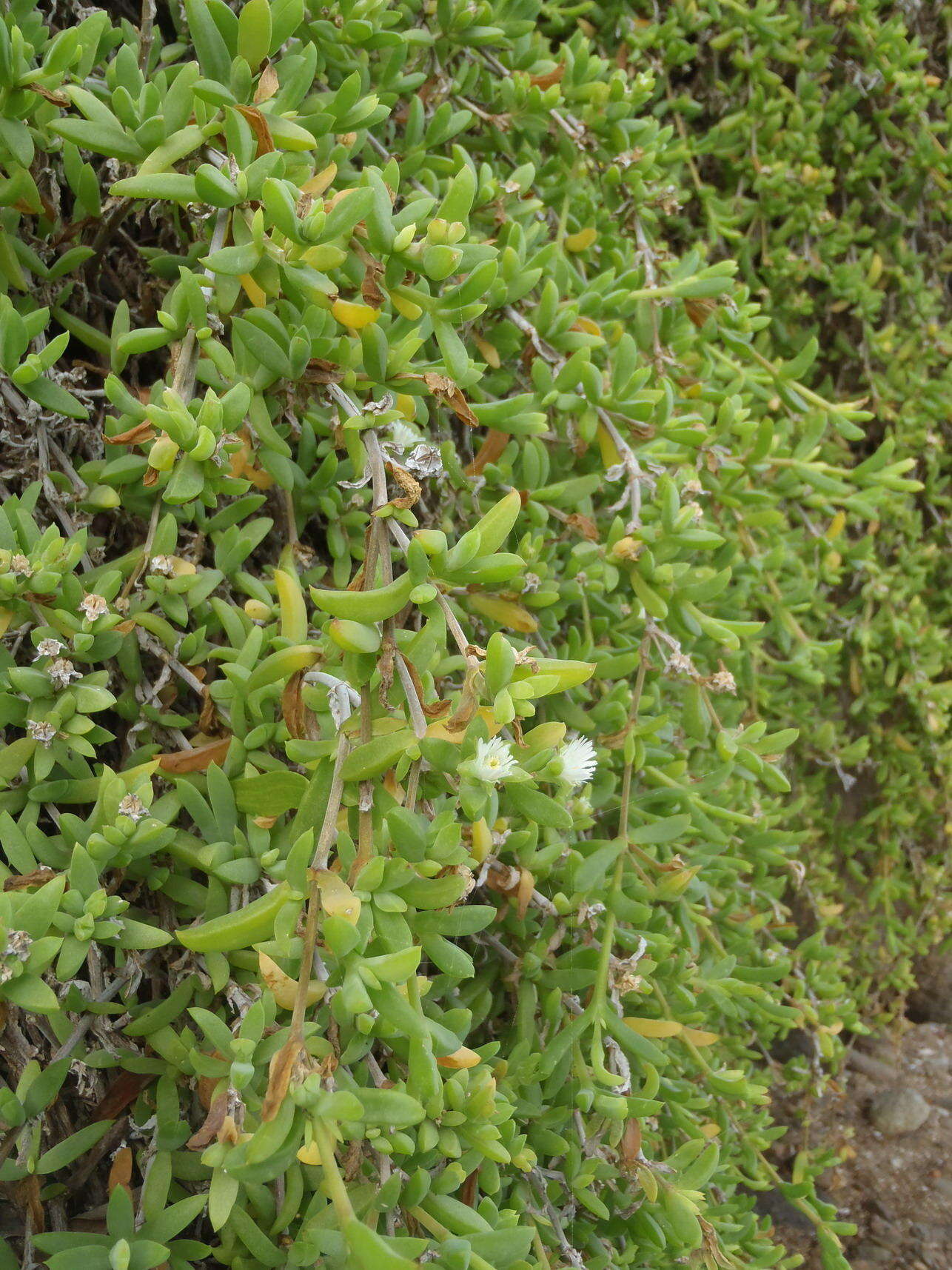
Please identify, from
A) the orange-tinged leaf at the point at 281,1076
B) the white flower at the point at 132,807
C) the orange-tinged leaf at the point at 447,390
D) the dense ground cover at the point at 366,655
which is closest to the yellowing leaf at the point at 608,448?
the dense ground cover at the point at 366,655

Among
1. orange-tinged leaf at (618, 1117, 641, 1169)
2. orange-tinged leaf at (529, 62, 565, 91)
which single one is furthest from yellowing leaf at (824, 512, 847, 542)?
orange-tinged leaf at (618, 1117, 641, 1169)

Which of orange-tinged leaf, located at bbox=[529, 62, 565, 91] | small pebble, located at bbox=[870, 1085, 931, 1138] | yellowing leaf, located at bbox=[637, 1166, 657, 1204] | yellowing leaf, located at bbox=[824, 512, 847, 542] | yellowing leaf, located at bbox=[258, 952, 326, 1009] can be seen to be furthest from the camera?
small pebble, located at bbox=[870, 1085, 931, 1138]

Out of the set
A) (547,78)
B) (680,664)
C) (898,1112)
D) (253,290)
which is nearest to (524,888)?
(680,664)

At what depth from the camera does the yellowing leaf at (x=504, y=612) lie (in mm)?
1121

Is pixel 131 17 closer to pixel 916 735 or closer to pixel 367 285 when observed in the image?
pixel 367 285

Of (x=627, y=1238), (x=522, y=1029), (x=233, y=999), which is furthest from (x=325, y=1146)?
(x=627, y=1238)

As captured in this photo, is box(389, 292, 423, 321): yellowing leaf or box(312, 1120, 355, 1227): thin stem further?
box(389, 292, 423, 321): yellowing leaf

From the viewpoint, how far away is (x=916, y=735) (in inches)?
95.7

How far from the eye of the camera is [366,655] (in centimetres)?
77

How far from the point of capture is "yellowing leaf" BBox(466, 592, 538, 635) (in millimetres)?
1121

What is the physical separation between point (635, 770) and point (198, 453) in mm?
649

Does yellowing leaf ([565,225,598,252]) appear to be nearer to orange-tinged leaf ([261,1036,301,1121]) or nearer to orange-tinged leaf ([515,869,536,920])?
orange-tinged leaf ([515,869,536,920])

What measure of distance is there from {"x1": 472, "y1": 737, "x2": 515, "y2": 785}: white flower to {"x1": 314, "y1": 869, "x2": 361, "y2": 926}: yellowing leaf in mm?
115

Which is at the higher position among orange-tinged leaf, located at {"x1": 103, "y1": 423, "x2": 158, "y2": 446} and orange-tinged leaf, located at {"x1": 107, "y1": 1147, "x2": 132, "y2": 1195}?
orange-tinged leaf, located at {"x1": 103, "y1": 423, "x2": 158, "y2": 446}
